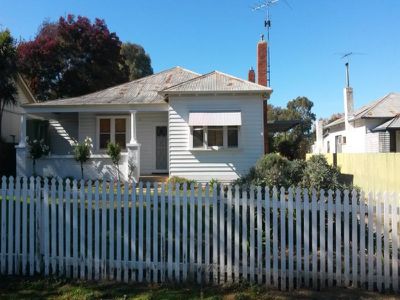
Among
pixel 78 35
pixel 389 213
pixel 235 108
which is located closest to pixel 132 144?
pixel 235 108

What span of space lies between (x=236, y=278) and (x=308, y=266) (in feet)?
3.18

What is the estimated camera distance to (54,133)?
19.4 meters

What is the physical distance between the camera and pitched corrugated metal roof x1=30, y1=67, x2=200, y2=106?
54.7ft

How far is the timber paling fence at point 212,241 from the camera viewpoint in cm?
496

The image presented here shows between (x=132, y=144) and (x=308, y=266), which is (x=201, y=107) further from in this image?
(x=308, y=266)

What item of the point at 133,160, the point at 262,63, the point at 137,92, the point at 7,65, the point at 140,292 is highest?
the point at 262,63

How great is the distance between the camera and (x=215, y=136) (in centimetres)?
1606

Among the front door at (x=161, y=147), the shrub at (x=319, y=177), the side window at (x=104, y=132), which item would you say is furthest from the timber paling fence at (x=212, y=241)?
the side window at (x=104, y=132)

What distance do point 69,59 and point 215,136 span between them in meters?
20.4

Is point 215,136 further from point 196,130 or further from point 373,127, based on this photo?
point 373,127

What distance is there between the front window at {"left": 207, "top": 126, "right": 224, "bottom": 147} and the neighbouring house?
10.1 m

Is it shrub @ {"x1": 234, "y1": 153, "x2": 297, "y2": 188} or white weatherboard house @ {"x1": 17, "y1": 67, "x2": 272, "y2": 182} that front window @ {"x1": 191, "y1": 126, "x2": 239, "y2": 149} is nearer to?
white weatherboard house @ {"x1": 17, "y1": 67, "x2": 272, "y2": 182}

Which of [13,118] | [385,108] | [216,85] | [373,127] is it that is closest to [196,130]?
[216,85]

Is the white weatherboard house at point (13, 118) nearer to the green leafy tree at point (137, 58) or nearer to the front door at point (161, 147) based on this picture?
the front door at point (161, 147)
